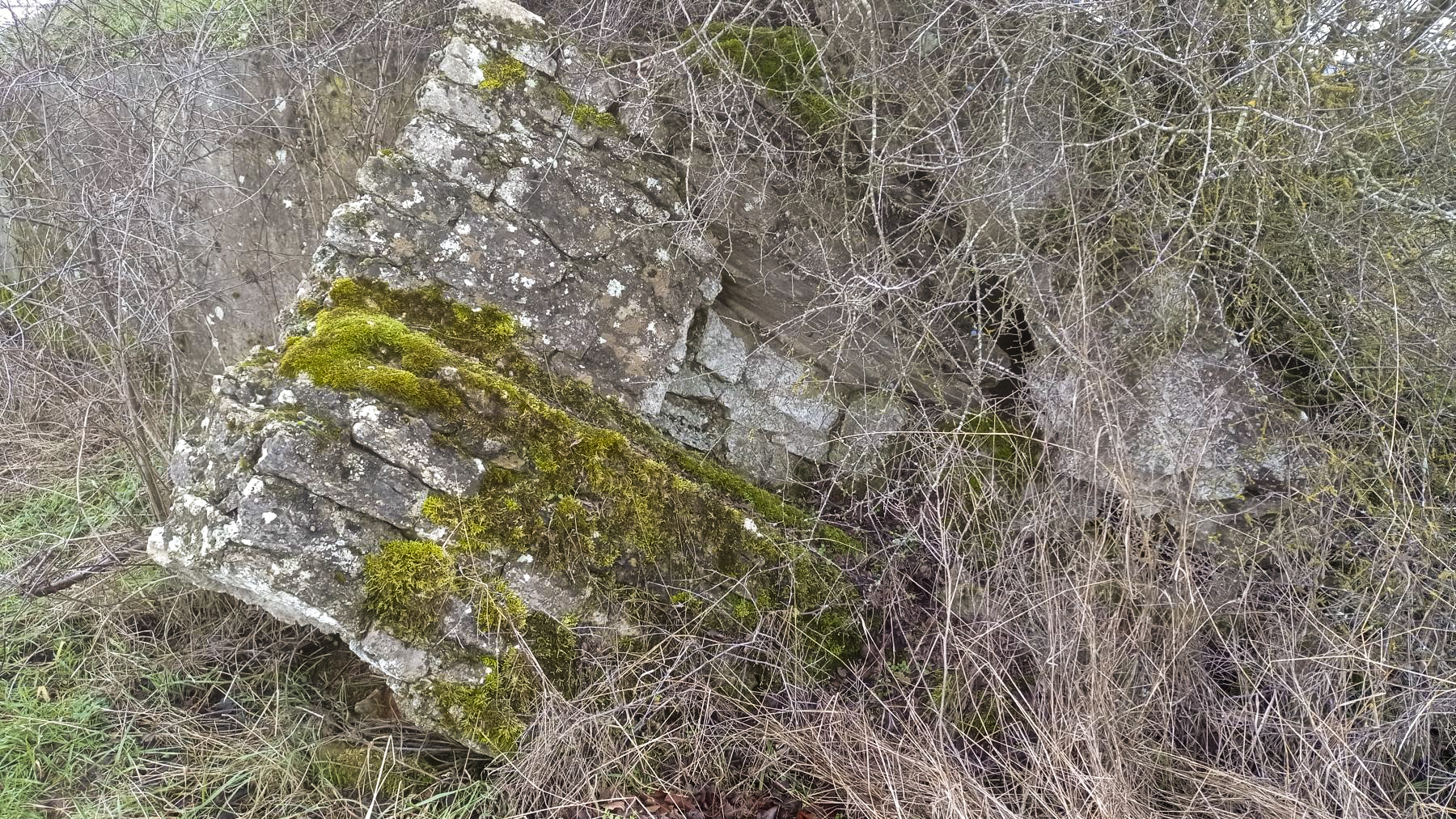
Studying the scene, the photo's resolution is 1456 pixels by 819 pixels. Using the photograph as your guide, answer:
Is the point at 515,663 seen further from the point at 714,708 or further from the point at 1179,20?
the point at 1179,20

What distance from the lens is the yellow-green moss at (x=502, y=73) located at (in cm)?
306

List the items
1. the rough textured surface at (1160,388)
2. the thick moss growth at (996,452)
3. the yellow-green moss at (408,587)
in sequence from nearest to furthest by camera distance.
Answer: the yellow-green moss at (408,587)
the rough textured surface at (1160,388)
the thick moss growth at (996,452)

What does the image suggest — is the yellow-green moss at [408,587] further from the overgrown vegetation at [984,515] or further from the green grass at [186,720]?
the green grass at [186,720]

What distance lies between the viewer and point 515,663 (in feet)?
8.23

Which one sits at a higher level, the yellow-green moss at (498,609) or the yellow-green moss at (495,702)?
the yellow-green moss at (498,609)

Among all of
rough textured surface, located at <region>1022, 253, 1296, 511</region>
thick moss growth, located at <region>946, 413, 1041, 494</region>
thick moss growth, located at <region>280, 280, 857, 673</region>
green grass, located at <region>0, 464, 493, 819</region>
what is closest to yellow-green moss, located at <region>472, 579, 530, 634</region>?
thick moss growth, located at <region>280, 280, 857, 673</region>

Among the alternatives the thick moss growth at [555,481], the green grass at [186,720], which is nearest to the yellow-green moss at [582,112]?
the thick moss growth at [555,481]

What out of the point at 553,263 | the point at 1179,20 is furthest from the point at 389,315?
the point at 1179,20

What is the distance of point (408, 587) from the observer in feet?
7.89

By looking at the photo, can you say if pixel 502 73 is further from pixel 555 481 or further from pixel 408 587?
pixel 408 587

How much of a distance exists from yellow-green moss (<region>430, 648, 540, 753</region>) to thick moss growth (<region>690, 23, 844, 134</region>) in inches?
91.4

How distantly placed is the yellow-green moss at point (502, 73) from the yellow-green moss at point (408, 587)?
69.0 inches

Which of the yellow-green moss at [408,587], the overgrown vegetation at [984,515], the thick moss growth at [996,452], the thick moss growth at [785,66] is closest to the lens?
the yellow-green moss at [408,587]

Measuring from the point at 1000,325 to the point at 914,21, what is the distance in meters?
1.27
